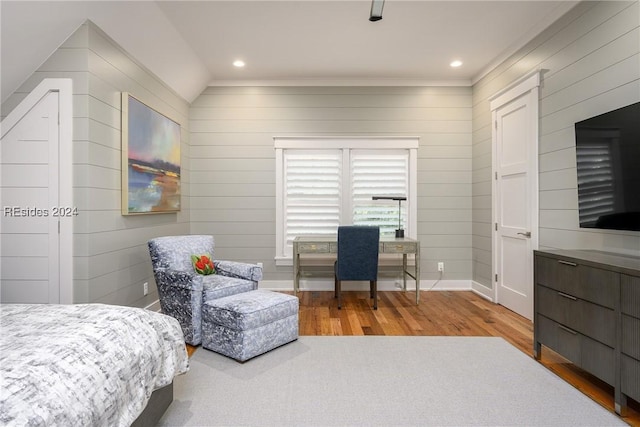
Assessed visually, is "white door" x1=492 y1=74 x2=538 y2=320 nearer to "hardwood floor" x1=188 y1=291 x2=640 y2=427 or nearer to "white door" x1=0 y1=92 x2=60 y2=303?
"hardwood floor" x1=188 y1=291 x2=640 y2=427

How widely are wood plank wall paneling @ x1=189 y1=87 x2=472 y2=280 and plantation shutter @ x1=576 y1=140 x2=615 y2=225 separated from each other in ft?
6.85

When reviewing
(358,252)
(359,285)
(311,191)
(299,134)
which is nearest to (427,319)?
(358,252)

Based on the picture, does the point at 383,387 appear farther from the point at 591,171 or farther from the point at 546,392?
the point at 591,171

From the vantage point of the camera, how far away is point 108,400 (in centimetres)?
123

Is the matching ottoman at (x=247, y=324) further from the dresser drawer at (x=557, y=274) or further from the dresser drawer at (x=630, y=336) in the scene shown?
the dresser drawer at (x=630, y=336)

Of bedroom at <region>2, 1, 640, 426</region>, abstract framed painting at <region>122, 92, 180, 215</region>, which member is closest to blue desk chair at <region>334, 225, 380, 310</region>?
bedroom at <region>2, 1, 640, 426</region>

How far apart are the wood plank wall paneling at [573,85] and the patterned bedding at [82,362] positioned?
10.3 feet

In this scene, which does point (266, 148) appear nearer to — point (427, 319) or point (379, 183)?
point (379, 183)

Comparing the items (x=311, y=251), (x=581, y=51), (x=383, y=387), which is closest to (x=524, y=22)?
(x=581, y=51)

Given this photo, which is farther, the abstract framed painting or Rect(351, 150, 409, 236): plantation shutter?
Rect(351, 150, 409, 236): plantation shutter

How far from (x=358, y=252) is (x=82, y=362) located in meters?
2.85

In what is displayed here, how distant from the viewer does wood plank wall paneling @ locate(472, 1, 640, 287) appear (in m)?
2.34

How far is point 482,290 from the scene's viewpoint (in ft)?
14.2

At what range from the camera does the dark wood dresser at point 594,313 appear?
1.79 m
